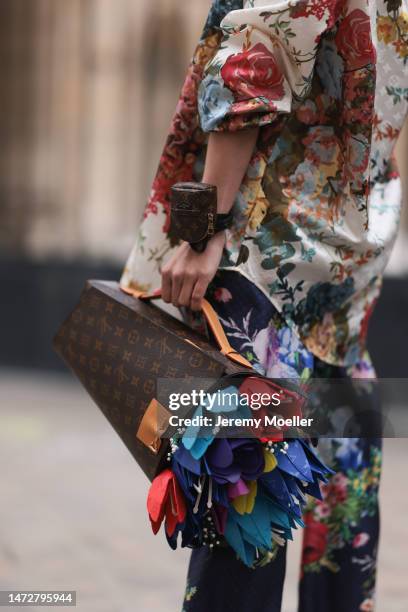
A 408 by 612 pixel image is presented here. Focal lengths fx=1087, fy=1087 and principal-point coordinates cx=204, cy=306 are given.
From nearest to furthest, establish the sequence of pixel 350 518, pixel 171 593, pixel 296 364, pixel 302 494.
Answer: pixel 302 494
pixel 296 364
pixel 350 518
pixel 171 593

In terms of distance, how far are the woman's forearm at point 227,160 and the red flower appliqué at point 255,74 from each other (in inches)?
2.9

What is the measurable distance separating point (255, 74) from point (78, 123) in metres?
6.45

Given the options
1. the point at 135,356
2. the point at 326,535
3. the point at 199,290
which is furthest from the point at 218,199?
the point at 326,535

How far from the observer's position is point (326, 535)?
2.38m

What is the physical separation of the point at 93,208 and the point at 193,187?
21.2 feet

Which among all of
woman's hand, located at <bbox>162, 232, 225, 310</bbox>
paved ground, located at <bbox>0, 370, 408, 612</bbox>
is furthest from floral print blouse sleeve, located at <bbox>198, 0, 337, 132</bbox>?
paved ground, located at <bbox>0, 370, 408, 612</bbox>

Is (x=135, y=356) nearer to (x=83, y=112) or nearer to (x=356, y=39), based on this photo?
(x=356, y=39)

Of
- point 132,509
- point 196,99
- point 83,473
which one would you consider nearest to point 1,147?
point 83,473

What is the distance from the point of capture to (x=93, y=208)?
27.3 feet

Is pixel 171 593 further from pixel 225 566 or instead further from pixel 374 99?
pixel 374 99

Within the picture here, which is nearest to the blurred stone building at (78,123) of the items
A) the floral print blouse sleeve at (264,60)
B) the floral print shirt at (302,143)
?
the floral print shirt at (302,143)

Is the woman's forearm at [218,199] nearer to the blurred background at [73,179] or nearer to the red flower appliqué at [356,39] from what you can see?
the red flower appliqué at [356,39]

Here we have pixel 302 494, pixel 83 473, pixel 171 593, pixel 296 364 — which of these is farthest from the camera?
pixel 83 473

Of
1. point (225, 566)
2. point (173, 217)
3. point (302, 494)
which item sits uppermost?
point (173, 217)
